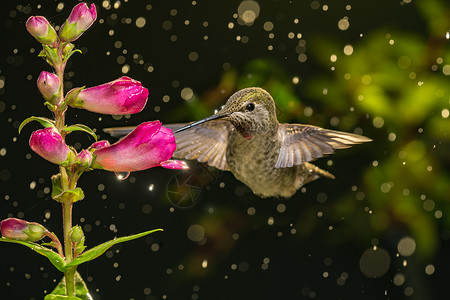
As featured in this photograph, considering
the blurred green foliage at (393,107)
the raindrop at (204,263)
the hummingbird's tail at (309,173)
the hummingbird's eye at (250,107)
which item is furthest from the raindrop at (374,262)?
the hummingbird's eye at (250,107)

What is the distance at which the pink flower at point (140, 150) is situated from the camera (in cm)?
35

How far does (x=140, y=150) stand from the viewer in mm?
363

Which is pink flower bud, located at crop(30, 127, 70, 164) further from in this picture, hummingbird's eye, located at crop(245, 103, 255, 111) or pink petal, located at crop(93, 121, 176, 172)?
hummingbird's eye, located at crop(245, 103, 255, 111)

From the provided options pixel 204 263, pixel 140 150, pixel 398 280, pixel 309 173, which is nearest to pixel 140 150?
pixel 140 150

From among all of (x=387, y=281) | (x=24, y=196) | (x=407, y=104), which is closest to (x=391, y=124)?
(x=407, y=104)

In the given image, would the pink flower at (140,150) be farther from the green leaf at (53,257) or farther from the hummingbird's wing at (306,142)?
the hummingbird's wing at (306,142)

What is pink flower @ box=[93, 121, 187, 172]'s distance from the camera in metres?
0.35

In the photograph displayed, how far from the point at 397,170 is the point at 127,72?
1.88ft

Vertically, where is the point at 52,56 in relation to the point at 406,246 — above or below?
above

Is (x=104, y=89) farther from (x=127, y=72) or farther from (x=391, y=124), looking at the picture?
(x=391, y=124)

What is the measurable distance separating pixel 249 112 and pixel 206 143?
0.14m

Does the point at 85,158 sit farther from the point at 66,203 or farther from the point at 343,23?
the point at 343,23

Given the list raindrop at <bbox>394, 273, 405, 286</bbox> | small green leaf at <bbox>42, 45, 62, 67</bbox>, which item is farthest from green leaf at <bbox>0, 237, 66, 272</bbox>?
raindrop at <bbox>394, 273, 405, 286</bbox>

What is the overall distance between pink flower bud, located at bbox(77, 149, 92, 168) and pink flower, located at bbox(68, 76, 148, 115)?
0.11ft
